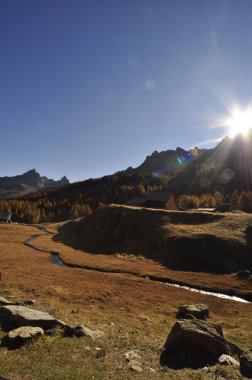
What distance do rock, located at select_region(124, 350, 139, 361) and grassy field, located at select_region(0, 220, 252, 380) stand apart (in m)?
0.30

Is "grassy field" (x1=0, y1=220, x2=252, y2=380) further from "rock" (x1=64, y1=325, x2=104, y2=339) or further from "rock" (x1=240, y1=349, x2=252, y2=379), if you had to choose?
"rock" (x1=64, y1=325, x2=104, y2=339)

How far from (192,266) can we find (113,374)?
51.8 metres

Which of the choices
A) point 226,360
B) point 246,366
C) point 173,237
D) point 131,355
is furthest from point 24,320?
point 173,237

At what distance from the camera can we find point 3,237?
95125 millimetres

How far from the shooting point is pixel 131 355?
634 inches

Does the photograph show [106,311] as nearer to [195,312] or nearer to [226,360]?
[195,312]

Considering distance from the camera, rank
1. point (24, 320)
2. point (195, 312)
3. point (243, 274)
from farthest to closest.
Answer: point (243, 274), point (195, 312), point (24, 320)

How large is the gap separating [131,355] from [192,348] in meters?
3.17

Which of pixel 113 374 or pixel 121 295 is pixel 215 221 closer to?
pixel 121 295

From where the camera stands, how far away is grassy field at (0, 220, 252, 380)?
45.8 feet

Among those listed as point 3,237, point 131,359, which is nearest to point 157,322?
point 131,359

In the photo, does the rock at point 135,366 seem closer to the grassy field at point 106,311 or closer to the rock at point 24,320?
the grassy field at point 106,311

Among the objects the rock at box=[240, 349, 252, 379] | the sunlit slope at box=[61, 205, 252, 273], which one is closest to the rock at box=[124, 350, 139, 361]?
the rock at box=[240, 349, 252, 379]

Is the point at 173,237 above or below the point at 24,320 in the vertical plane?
below
